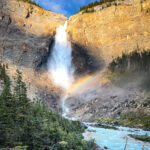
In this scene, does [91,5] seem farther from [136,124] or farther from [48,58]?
[136,124]

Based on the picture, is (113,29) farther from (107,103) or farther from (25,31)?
(107,103)

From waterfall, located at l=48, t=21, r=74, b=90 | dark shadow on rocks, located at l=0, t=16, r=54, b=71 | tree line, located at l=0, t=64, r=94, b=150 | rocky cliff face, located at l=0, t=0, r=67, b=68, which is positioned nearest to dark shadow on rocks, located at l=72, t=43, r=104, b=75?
waterfall, located at l=48, t=21, r=74, b=90

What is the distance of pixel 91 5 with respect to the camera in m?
117

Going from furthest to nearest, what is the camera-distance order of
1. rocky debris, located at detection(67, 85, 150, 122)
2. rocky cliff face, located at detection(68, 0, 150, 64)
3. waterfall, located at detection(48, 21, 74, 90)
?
waterfall, located at detection(48, 21, 74, 90) → rocky cliff face, located at detection(68, 0, 150, 64) → rocky debris, located at detection(67, 85, 150, 122)

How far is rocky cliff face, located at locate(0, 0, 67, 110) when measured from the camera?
259 ft

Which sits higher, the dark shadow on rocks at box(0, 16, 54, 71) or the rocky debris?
the dark shadow on rocks at box(0, 16, 54, 71)

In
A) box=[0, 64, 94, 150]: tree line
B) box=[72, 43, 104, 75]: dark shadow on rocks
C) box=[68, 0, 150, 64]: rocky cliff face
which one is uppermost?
box=[68, 0, 150, 64]: rocky cliff face

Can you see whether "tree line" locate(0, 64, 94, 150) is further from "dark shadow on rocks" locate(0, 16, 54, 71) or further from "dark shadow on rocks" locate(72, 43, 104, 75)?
"dark shadow on rocks" locate(72, 43, 104, 75)

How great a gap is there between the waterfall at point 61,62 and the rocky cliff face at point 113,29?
597cm

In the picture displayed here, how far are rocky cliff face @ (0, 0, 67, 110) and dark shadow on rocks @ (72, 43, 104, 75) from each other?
54.0 feet

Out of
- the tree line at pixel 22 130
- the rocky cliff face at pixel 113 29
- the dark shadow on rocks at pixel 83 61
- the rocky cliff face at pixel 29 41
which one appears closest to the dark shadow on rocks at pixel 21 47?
the rocky cliff face at pixel 29 41

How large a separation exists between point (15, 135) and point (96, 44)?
305 ft

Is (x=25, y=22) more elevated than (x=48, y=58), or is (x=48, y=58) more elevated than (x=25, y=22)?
(x=25, y=22)

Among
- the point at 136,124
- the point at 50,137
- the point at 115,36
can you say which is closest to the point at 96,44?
the point at 115,36
